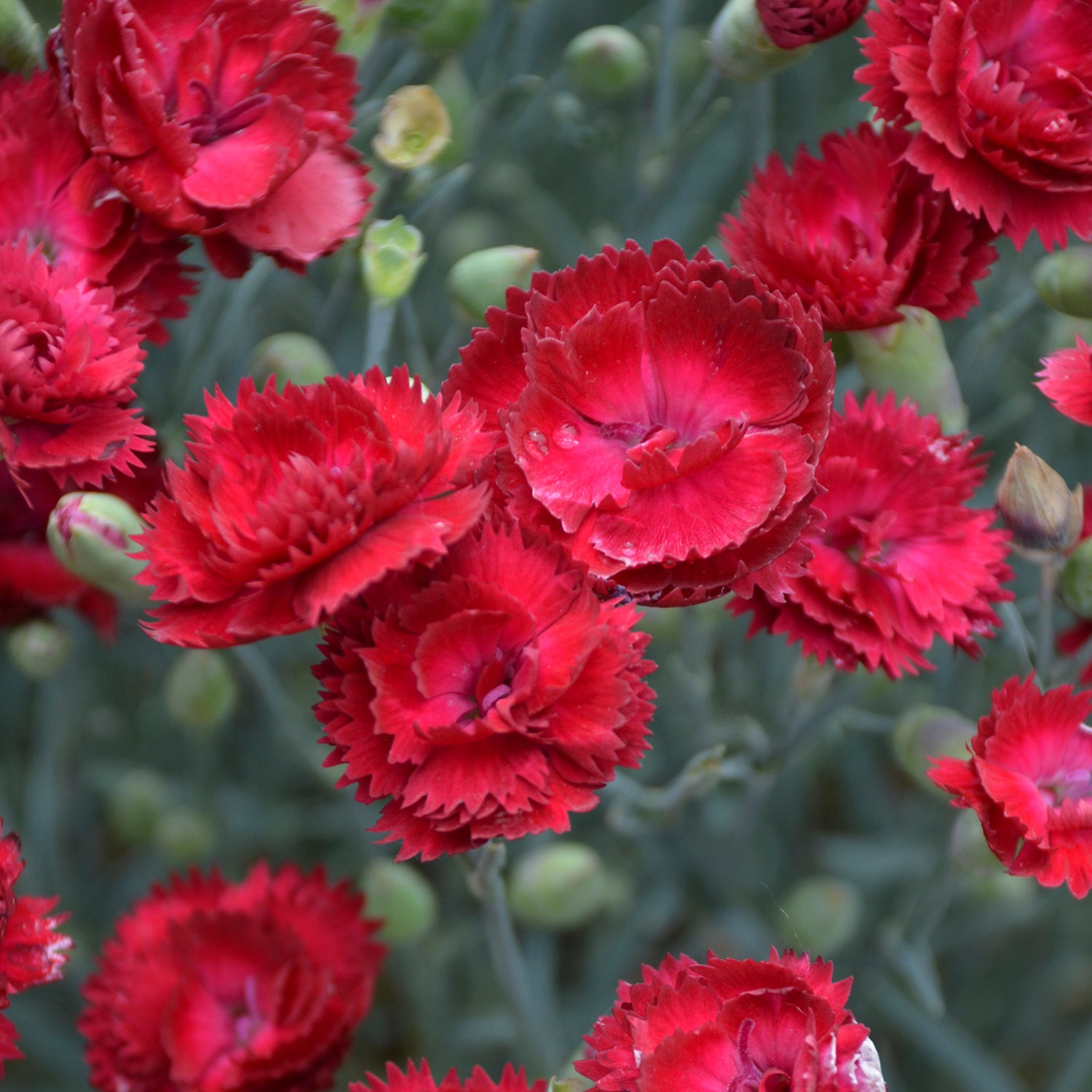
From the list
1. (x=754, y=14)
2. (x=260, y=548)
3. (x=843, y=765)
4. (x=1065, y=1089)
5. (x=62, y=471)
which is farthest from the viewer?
(x=843, y=765)

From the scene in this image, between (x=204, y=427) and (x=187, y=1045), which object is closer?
(x=204, y=427)

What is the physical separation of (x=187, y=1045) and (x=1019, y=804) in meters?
0.51

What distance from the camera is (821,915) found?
3.13 feet

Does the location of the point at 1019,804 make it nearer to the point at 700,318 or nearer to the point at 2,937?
the point at 700,318

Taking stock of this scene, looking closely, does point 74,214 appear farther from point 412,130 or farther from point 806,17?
point 806,17

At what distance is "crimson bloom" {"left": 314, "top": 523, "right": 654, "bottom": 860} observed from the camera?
0.55m

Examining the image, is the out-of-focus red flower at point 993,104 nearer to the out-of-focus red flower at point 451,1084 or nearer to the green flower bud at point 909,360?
the green flower bud at point 909,360

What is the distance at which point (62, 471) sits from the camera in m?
0.66

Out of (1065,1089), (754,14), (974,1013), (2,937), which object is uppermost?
(754,14)

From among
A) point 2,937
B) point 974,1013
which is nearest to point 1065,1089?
point 974,1013

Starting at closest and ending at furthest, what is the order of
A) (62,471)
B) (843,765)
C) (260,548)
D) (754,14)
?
1. (260,548)
2. (62,471)
3. (754,14)
4. (843,765)

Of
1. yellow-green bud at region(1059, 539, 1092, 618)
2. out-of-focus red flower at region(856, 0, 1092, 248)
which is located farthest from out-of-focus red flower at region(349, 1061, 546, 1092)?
out-of-focus red flower at region(856, 0, 1092, 248)

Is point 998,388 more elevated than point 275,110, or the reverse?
point 275,110

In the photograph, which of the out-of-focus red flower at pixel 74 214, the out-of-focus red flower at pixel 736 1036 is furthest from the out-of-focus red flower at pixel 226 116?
the out-of-focus red flower at pixel 736 1036
